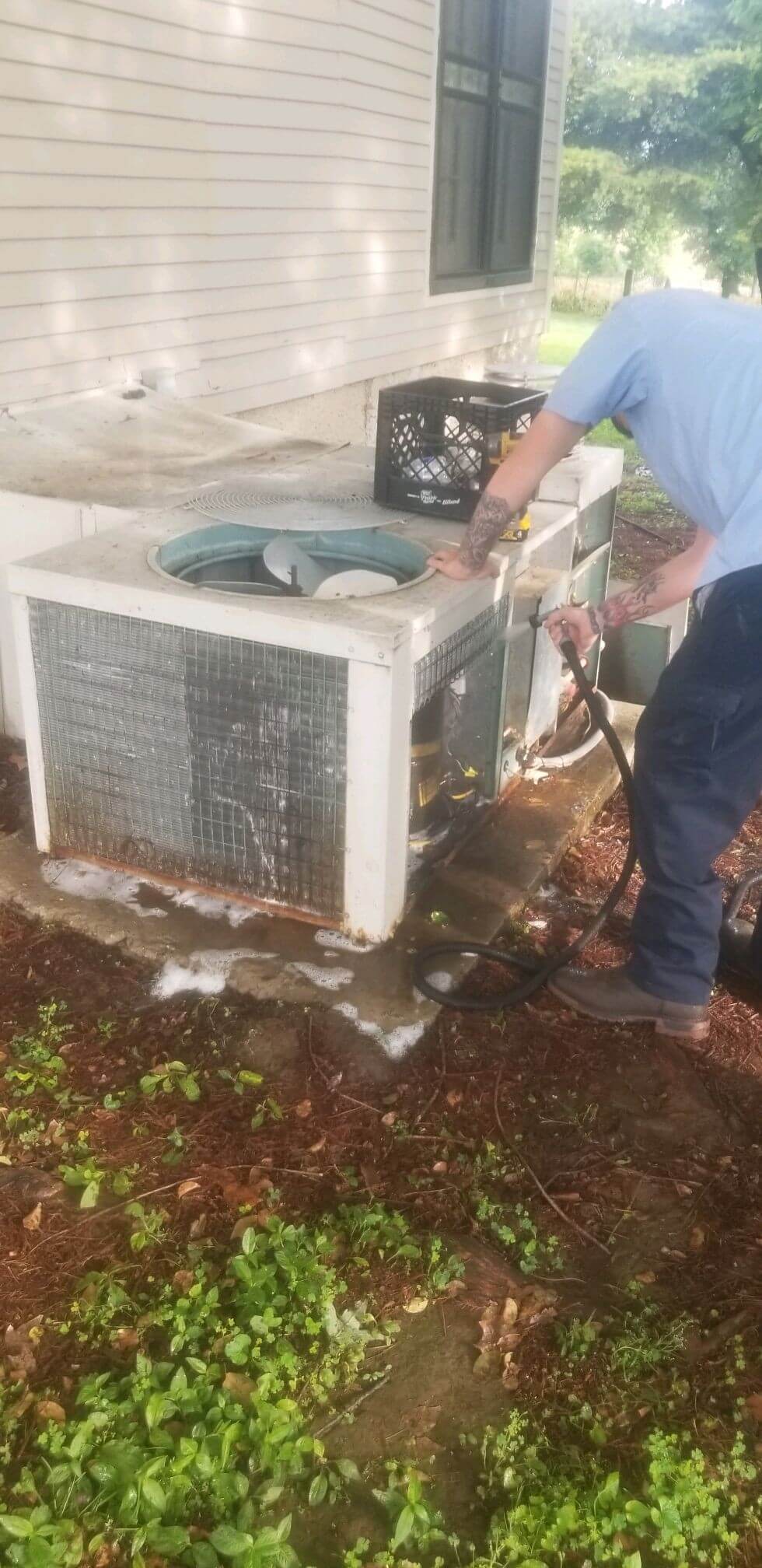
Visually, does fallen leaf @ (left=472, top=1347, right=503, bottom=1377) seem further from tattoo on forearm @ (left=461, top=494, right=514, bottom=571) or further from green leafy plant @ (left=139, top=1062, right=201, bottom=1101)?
tattoo on forearm @ (left=461, top=494, right=514, bottom=571)

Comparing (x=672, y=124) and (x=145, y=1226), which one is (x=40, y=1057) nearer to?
(x=145, y=1226)

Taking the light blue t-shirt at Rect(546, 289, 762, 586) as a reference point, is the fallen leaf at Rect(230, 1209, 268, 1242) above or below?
below

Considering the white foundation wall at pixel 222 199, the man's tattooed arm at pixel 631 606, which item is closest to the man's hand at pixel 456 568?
the man's tattooed arm at pixel 631 606

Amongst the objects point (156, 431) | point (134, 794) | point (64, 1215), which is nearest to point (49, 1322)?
point (64, 1215)

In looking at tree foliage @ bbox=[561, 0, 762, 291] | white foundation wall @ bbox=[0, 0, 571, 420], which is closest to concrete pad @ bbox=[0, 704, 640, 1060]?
white foundation wall @ bbox=[0, 0, 571, 420]

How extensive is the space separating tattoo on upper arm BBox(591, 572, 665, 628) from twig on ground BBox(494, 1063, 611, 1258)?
1230 mm

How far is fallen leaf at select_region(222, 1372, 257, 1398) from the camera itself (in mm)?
1830

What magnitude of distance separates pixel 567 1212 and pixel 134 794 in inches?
60.6

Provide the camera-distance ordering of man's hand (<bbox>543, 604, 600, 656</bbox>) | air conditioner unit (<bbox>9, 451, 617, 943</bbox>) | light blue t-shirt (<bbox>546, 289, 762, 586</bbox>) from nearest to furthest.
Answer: light blue t-shirt (<bbox>546, 289, 762, 586</bbox>)
air conditioner unit (<bbox>9, 451, 617, 943</bbox>)
man's hand (<bbox>543, 604, 600, 656</bbox>)

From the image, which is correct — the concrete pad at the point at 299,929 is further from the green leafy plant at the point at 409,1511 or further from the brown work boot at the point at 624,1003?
the green leafy plant at the point at 409,1511

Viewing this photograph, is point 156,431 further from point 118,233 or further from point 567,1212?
point 567,1212

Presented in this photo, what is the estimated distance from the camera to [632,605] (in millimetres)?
2896

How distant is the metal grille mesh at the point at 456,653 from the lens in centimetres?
276

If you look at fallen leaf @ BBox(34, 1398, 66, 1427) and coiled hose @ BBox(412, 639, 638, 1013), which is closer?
fallen leaf @ BBox(34, 1398, 66, 1427)
